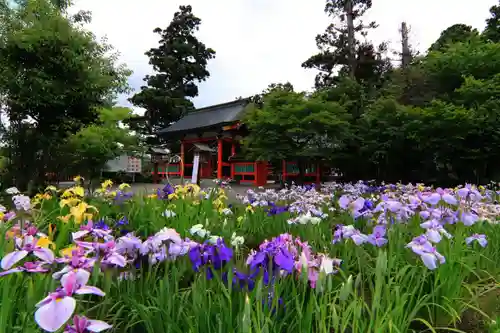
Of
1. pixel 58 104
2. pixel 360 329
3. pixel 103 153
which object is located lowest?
pixel 360 329

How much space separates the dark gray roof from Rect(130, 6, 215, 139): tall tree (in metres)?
4.04

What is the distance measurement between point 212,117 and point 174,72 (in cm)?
944

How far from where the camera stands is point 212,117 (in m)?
20.7

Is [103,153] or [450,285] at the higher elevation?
[103,153]

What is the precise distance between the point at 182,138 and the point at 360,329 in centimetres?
2061

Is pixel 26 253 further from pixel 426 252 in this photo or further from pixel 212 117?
pixel 212 117

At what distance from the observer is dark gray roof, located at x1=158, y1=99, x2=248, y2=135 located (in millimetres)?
18469

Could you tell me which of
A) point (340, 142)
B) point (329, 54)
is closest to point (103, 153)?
point (340, 142)

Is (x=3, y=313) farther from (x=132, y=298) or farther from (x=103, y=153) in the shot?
(x=103, y=153)

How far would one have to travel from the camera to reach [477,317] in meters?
1.70

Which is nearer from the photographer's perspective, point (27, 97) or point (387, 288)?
point (387, 288)

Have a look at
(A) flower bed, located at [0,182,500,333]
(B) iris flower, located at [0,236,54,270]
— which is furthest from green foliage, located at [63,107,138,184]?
(B) iris flower, located at [0,236,54,270]

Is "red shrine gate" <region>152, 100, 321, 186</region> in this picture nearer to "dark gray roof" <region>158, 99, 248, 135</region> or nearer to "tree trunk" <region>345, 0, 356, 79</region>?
"dark gray roof" <region>158, 99, 248, 135</region>

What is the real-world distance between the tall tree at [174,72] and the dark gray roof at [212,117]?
4042mm
